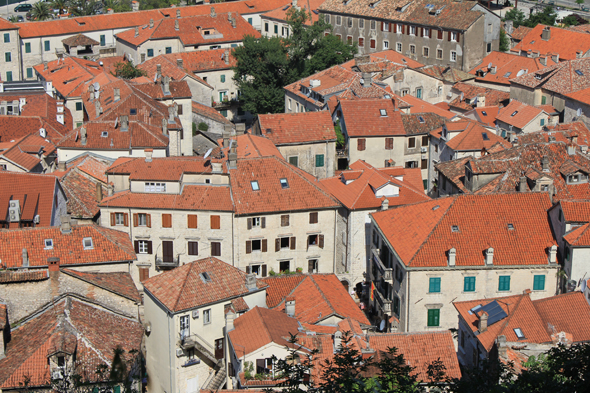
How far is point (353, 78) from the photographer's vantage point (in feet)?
306

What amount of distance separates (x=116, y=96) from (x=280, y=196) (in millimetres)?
29583

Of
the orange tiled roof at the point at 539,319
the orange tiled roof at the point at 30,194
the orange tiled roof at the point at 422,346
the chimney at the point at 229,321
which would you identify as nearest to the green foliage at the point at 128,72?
the orange tiled roof at the point at 30,194

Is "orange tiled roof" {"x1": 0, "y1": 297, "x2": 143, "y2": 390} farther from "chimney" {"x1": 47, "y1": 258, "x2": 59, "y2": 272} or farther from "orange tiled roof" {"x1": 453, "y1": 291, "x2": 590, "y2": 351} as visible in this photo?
"orange tiled roof" {"x1": 453, "y1": 291, "x2": 590, "y2": 351}

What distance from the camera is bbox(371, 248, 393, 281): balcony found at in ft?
194

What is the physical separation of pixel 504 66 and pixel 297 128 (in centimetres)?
3535

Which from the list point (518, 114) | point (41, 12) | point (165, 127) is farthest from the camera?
point (41, 12)

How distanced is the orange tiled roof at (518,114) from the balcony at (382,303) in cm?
2982

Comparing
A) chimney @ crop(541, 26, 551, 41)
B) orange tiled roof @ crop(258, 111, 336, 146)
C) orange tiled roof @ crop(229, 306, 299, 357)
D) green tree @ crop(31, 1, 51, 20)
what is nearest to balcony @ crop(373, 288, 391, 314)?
orange tiled roof @ crop(229, 306, 299, 357)

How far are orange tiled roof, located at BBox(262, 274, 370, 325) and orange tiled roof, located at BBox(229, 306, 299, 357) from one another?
261cm

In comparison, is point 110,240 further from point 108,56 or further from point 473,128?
point 108,56

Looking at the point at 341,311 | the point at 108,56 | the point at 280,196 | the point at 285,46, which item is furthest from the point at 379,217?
the point at 108,56

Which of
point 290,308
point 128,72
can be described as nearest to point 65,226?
point 290,308

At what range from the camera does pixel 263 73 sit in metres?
106

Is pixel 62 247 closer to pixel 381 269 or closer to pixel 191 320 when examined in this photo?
pixel 191 320
